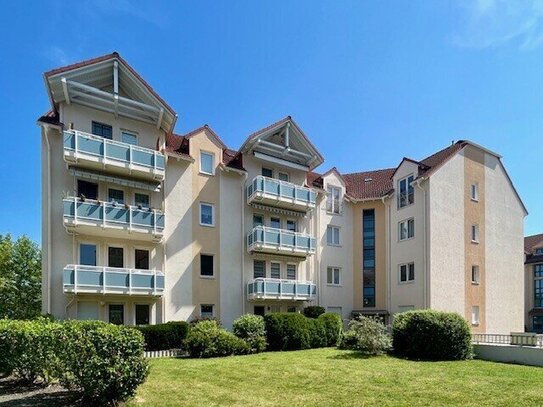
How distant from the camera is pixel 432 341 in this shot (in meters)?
19.7

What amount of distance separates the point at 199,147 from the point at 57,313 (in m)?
12.9

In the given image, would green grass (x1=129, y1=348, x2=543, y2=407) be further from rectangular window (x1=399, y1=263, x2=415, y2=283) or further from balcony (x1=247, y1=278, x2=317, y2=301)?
rectangular window (x1=399, y1=263, x2=415, y2=283)

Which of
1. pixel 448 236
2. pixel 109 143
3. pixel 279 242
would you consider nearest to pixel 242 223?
pixel 279 242

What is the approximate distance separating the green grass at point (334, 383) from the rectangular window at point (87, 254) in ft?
25.5

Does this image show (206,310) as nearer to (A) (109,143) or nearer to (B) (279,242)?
(B) (279,242)

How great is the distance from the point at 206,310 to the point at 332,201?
44.7 ft

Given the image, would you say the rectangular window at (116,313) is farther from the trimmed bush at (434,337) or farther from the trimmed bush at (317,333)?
the trimmed bush at (434,337)

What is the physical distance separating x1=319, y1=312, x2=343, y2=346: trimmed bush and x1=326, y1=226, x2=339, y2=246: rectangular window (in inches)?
343

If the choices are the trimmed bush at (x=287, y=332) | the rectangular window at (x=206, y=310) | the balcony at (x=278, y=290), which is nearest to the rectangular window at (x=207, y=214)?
the balcony at (x=278, y=290)

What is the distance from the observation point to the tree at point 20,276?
45.9m

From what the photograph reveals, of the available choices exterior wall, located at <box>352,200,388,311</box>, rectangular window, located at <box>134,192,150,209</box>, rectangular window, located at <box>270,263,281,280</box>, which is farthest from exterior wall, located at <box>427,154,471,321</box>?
rectangular window, located at <box>134,192,150,209</box>

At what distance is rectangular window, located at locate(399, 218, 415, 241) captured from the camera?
3069 centimetres

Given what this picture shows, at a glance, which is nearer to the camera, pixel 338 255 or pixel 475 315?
pixel 475 315

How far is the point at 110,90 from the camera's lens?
24.3 meters
